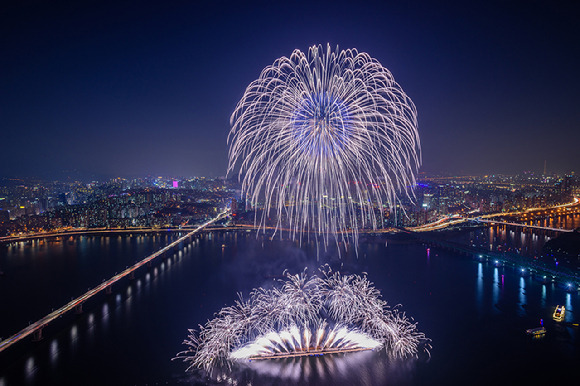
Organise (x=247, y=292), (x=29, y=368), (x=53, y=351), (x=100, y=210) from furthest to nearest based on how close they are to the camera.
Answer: (x=100, y=210) → (x=247, y=292) → (x=53, y=351) → (x=29, y=368)

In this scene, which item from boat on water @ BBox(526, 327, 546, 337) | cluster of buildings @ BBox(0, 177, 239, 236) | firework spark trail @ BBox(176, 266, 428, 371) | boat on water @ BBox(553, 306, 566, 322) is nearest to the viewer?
firework spark trail @ BBox(176, 266, 428, 371)

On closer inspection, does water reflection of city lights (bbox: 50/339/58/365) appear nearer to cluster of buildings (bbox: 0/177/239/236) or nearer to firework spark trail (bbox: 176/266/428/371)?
firework spark trail (bbox: 176/266/428/371)

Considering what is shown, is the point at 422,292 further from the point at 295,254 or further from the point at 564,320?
the point at 295,254

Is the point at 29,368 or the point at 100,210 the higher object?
the point at 100,210

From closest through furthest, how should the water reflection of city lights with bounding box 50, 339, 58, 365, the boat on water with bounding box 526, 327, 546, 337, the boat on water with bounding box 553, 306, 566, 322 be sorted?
the water reflection of city lights with bounding box 50, 339, 58, 365, the boat on water with bounding box 526, 327, 546, 337, the boat on water with bounding box 553, 306, 566, 322

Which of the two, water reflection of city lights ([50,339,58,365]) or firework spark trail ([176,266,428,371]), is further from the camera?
water reflection of city lights ([50,339,58,365])

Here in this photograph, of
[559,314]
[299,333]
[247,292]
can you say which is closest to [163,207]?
[247,292]

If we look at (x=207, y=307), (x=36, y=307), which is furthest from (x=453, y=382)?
(x=36, y=307)

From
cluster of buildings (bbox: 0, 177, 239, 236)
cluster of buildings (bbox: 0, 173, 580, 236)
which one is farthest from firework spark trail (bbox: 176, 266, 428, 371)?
cluster of buildings (bbox: 0, 177, 239, 236)

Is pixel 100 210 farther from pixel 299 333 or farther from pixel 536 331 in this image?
pixel 536 331
